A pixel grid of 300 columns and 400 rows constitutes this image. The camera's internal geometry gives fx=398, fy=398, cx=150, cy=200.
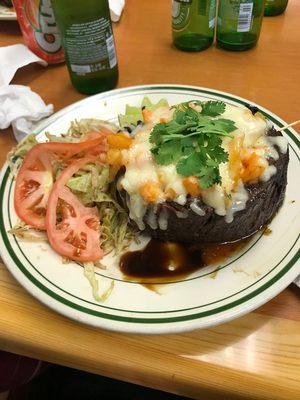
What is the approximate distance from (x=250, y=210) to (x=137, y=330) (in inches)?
14.4

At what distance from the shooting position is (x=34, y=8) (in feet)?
4.63

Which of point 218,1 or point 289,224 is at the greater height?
point 218,1

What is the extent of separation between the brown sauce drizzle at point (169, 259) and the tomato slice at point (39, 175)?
24cm

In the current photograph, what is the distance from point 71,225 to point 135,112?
0.44 meters

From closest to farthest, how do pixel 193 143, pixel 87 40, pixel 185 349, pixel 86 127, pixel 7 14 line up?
→ 1. pixel 185 349
2. pixel 193 143
3. pixel 86 127
4. pixel 87 40
5. pixel 7 14

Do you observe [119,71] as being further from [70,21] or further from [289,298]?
[289,298]

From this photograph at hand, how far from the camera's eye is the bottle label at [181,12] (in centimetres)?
143

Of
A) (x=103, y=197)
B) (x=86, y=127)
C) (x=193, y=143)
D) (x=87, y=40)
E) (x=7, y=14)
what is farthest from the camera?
(x=7, y=14)

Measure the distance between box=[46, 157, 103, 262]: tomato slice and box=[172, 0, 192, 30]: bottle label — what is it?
788 mm

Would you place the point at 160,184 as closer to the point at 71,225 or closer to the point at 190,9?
the point at 71,225

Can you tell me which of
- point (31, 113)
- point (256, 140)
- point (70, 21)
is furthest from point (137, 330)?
point (70, 21)

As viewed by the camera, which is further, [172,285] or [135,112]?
[135,112]

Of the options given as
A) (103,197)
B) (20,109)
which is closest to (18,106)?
(20,109)

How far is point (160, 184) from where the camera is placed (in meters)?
0.88
